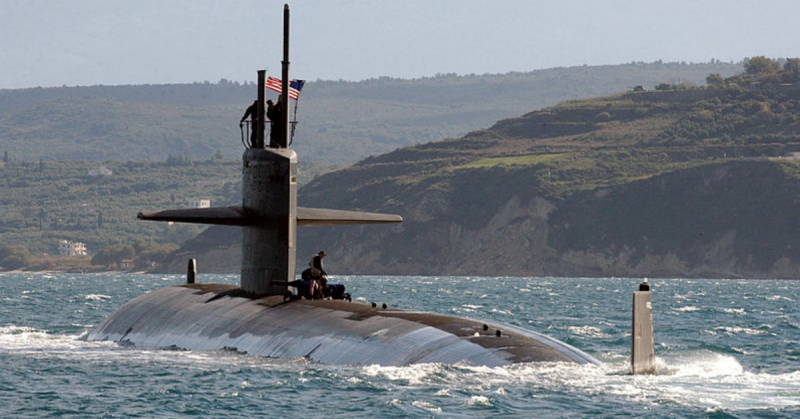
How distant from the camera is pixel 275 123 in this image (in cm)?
3094

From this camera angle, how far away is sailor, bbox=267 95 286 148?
30.8 metres

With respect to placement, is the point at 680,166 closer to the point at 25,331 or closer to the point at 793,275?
the point at 793,275

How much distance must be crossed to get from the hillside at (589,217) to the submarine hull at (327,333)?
116995 mm

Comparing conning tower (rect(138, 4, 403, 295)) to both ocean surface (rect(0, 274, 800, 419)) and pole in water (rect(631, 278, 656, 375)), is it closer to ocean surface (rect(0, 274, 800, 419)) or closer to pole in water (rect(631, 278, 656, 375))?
ocean surface (rect(0, 274, 800, 419))

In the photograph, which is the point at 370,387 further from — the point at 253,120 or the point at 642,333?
the point at 253,120

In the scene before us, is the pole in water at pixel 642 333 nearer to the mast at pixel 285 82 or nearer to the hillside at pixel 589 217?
the mast at pixel 285 82

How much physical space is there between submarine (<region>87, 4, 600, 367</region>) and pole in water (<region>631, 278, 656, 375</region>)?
4.10ft

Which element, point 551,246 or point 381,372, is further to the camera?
point 551,246

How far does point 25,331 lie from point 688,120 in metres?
170

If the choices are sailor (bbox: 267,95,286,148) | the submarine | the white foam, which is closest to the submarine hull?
the submarine

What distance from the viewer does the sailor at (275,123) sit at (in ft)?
101

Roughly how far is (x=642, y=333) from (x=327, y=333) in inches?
266

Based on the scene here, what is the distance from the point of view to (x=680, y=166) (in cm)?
17275

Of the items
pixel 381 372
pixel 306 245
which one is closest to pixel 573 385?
pixel 381 372
